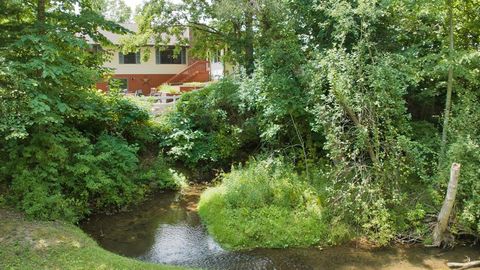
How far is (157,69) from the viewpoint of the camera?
32.3m

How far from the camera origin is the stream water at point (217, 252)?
336 inches

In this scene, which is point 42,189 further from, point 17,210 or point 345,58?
point 345,58

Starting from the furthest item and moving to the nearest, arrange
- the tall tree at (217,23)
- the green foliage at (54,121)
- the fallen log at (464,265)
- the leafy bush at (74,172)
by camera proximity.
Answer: the tall tree at (217,23)
the leafy bush at (74,172)
the green foliage at (54,121)
the fallen log at (464,265)

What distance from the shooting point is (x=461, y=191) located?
904 centimetres

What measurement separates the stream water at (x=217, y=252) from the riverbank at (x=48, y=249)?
1.04 metres

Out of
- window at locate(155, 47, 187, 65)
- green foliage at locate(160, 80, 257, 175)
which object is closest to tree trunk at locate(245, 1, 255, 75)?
green foliage at locate(160, 80, 257, 175)

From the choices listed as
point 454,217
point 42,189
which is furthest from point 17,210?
point 454,217

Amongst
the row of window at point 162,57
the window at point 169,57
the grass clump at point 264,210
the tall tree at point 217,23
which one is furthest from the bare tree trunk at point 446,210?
the window at point 169,57

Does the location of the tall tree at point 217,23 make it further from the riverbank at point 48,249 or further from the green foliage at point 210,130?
the riverbank at point 48,249

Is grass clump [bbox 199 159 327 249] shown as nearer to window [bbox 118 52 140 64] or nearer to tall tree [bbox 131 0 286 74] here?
tall tree [bbox 131 0 286 74]

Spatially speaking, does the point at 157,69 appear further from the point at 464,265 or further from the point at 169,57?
the point at 464,265

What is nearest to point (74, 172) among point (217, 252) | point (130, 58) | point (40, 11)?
point (40, 11)

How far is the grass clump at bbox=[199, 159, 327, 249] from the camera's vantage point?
31.5ft

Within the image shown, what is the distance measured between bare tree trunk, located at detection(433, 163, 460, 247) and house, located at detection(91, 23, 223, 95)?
2364cm
